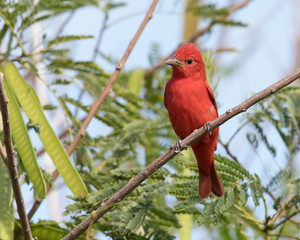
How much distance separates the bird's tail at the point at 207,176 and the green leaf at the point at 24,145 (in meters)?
0.92

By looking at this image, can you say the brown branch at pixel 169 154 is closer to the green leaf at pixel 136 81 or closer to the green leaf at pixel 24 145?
the green leaf at pixel 24 145

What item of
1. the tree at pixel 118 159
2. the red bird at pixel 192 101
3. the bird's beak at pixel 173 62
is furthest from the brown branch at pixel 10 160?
the bird's beak at pixel 173 62

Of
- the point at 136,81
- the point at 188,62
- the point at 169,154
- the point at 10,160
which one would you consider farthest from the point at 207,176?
the point at 136,81

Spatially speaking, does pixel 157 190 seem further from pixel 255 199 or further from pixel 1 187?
pixel 1 187

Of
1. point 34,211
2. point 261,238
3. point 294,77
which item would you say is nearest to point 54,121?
point 34,211

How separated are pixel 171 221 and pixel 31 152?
110 centimetres

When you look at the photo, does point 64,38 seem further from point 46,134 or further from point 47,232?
Result: point 47,232

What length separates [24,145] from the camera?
255 cm

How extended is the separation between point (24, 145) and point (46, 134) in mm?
240

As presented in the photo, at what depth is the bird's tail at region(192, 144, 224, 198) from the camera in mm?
2867

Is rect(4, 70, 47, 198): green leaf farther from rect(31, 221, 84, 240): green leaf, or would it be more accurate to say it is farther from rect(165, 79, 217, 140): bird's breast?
rect(165, 79, 217, 140): bird's breast

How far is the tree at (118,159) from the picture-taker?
2.61 metres

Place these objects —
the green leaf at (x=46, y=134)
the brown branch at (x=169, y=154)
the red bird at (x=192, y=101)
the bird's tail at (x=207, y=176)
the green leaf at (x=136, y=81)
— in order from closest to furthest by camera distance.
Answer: the brown branch at (x=169, y=154) < the green leaf at (x=46, y=134) < the bird's tail at (x=207, y=176) < the red bird at (x=192, y=101) < the green leaf at (x=136, y=81)

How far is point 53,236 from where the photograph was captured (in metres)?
2.88
